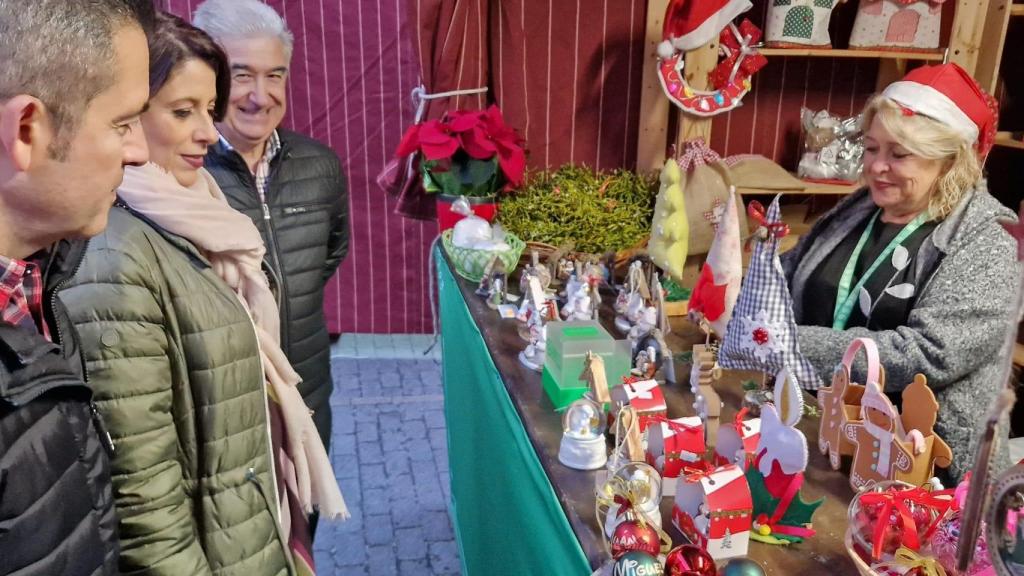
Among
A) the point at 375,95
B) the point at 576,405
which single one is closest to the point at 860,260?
the point at 576,405

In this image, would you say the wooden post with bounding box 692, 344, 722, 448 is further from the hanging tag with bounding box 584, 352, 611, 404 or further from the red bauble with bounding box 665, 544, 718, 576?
the red bauble with bounding box 665, 544, 718, 576

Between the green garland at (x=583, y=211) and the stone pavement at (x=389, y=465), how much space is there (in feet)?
3.80

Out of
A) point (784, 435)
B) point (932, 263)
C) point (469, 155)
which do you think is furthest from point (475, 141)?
point (784, 435)

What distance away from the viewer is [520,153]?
8.38 ft

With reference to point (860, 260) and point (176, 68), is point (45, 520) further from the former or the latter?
point (860, 260)

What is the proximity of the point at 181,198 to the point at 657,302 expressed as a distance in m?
1.08

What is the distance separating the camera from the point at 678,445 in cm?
123

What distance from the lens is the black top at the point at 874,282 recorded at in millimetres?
1764

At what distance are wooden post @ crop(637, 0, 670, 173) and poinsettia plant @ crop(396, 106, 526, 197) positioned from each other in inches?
26.9

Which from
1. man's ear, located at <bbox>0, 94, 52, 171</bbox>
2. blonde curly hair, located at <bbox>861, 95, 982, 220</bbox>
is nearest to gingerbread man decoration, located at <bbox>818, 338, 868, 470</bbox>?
blonde curly hair, located at <bbox>861, 95, 982, 220</bbox>

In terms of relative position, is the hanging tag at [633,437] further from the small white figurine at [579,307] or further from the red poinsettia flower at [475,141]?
the red poinsettia flower at [475,141]

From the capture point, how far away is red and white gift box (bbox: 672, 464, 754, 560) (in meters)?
1.04

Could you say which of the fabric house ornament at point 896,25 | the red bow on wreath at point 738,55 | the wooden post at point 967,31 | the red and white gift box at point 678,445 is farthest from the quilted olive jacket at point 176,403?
the wooden post at point 967,31

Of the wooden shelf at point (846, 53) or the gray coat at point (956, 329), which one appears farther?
the wooden shelf at point (846, 53)
